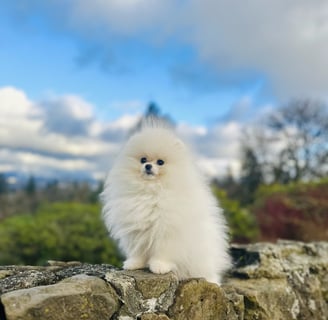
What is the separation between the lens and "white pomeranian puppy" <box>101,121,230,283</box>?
3.05 metres

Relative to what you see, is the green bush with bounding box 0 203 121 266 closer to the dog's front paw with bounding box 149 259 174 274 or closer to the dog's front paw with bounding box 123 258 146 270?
Result: the dog's front paw with bounding box 123 258 146 270

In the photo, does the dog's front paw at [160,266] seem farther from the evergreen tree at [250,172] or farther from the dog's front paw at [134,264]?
the evergreen tree at [250,172]

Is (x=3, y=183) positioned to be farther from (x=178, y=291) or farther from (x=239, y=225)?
(x=178, y=291)

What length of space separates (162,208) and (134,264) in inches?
18.5

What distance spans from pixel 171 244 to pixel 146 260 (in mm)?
302

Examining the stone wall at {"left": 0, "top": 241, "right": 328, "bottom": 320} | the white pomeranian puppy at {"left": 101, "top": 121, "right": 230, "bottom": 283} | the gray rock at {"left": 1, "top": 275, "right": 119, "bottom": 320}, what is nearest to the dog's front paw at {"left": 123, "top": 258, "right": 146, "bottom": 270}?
the white pomeranian puppy at {"left": 101, "top": 121, "right": 230, "bottom": 283}

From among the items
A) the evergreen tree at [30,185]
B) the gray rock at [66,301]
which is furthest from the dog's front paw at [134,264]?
the evergreen tree at [30,185]

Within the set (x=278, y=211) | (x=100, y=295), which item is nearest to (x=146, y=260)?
(x=100, y=295)

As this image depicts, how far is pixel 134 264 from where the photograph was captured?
10.4 feet

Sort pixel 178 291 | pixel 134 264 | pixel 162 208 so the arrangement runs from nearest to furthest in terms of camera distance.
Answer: pixel 178 291
pixel 162 208
pixel 134 264

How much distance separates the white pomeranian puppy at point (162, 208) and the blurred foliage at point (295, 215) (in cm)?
915

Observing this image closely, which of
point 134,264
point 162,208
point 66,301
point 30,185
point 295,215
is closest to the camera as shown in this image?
point 66,301

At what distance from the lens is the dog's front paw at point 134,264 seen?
10.4 ft

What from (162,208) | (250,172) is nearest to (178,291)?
(162,208)
